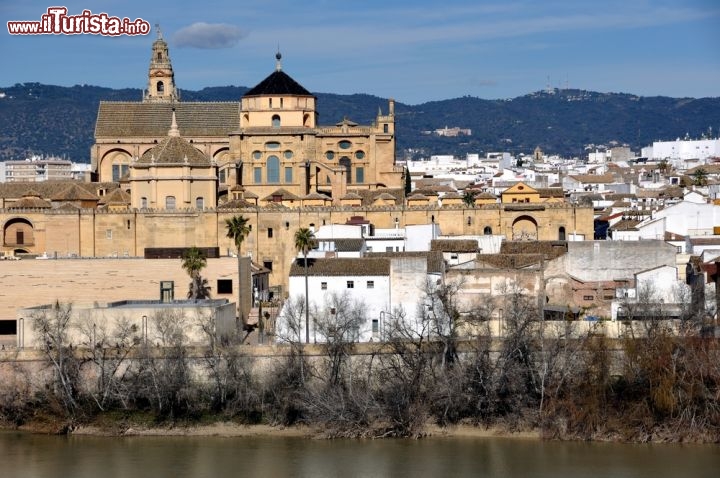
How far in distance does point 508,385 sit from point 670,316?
5.60 metres

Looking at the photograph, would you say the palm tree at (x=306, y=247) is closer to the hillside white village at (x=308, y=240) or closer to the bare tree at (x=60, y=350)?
the hillside white village at (x=308, y=240)

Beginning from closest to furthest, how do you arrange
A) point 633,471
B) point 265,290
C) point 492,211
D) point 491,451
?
point 633,471 → point 491,451 → point 265,290 → point 492,211

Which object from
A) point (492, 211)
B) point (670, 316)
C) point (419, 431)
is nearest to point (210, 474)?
point (419, 431)

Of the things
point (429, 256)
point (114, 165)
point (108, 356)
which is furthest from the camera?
point (114, 165)

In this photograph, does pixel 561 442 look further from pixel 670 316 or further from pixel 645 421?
pixel 670 316

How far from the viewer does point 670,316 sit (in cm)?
4131

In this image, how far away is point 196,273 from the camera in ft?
156

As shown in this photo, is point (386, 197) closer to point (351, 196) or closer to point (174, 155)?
point (351, 196)

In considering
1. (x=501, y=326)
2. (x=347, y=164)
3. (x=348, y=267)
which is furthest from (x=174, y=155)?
(x=501, y=326)

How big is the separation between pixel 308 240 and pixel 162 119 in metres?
23.2

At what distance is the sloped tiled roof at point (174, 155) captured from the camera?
57000 mm

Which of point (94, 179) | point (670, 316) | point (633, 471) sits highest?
point (94, 179)

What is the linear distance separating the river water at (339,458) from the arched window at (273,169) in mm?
24878

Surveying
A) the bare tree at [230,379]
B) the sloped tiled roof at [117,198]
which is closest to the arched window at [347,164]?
the sloped tiled roof at [117,198]
